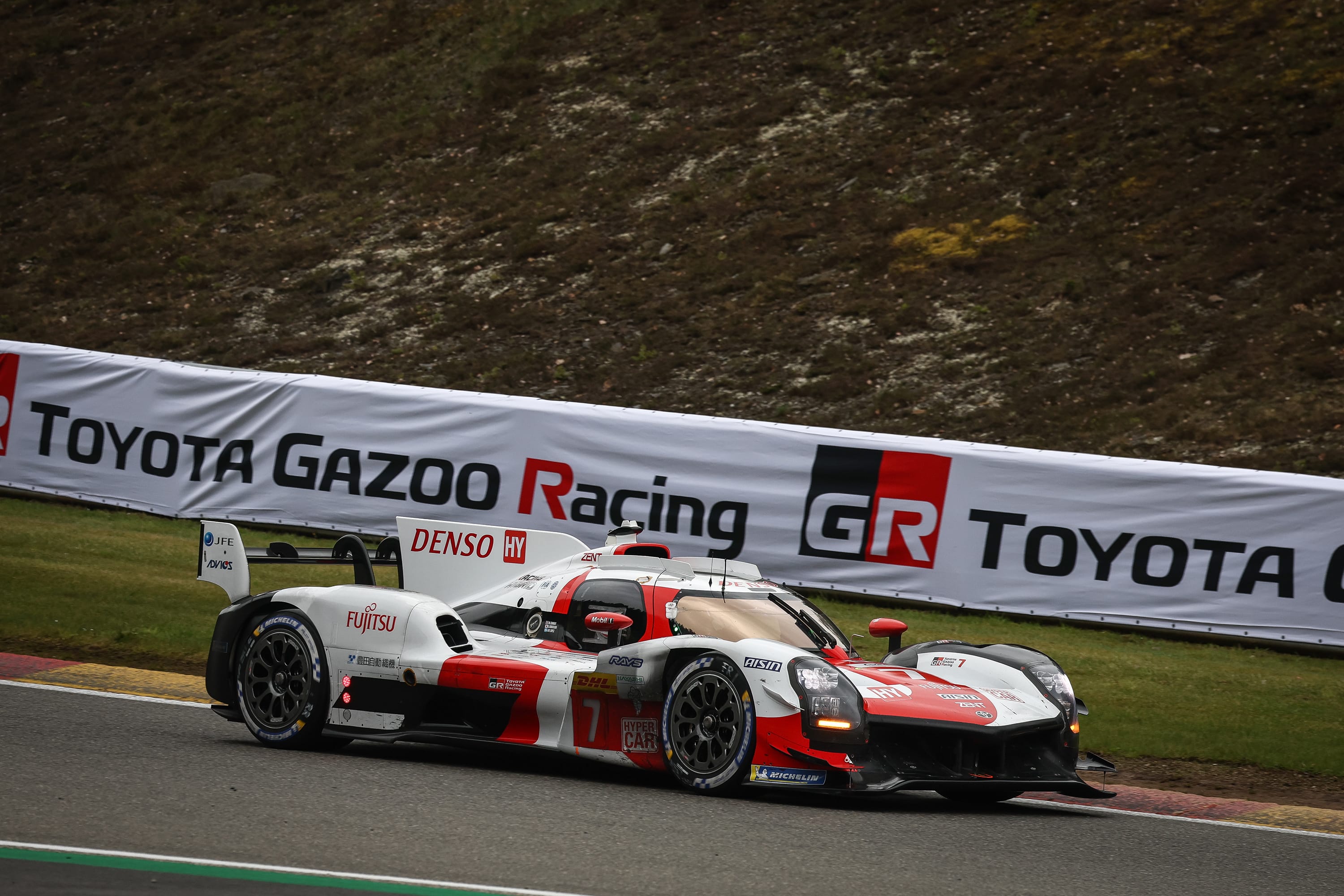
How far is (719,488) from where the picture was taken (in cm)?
1588

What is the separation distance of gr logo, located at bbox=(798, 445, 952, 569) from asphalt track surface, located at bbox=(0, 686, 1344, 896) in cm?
654

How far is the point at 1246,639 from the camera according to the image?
45.2 ft

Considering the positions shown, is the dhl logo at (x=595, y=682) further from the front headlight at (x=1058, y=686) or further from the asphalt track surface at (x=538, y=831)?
the front headlight at (x=1058, y=686)

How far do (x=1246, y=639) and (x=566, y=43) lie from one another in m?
27.5

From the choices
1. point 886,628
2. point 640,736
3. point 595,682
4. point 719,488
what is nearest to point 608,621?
point 595,682

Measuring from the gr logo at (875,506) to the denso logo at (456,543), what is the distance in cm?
640

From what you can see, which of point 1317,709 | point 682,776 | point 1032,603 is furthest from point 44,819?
point 1032,603

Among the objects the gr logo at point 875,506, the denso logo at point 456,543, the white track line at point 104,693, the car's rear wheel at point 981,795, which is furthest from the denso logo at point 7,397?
the car's rear wheel at point 981,795

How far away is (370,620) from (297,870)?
318cm

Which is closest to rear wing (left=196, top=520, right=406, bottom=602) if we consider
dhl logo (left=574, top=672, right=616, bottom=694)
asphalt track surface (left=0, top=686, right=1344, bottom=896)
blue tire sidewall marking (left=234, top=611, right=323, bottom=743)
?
blue tire sidewall marking (left=234, top=611, right=323, bottom=743)

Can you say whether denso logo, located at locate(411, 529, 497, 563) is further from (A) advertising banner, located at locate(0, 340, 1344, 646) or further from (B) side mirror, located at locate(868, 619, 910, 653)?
(A) advertising banner, located at locate(0, 340, 1344, 646)

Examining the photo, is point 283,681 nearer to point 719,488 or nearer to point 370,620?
point 370,620

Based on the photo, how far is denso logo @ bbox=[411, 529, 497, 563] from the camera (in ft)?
31.2

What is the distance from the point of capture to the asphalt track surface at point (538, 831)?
18.6ft
